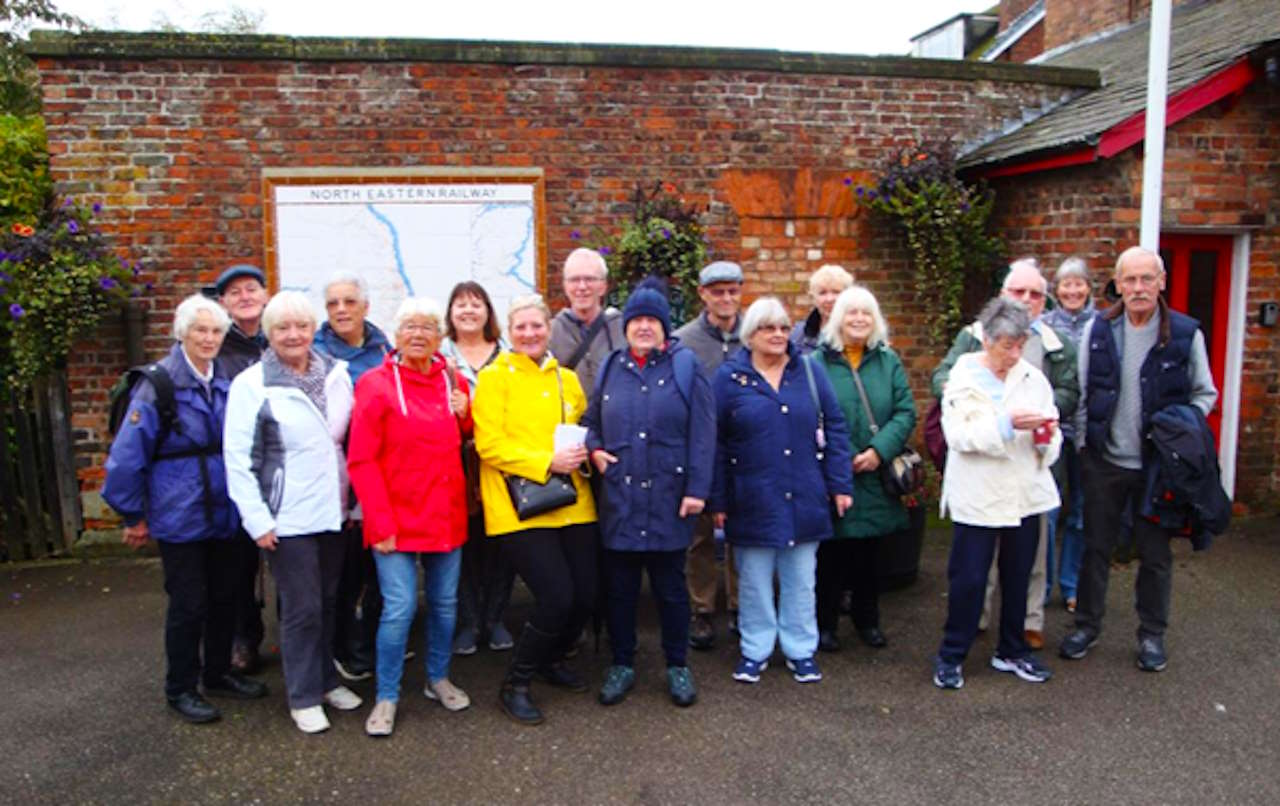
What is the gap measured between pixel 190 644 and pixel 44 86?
449 centimetres

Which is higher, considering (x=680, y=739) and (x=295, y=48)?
(x=295, y=48)

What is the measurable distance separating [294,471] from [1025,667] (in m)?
3.43

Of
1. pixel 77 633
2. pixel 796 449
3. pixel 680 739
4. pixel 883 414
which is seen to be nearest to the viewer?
pixel 680 739

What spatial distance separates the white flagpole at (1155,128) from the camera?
607 centimetres

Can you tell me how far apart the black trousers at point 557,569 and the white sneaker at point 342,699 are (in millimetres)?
892

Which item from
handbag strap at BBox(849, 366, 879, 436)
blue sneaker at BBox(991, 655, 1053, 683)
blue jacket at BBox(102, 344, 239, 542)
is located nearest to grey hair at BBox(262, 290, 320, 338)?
blue jacket at BBox(102, 344, 239, 542)

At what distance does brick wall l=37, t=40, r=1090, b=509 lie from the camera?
6.71 metres

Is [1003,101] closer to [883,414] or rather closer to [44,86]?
[883,414]

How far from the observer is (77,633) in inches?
211

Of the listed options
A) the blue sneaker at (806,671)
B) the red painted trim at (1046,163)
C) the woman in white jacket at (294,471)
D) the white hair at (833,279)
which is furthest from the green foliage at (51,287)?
the red painted trim at (1046,163)

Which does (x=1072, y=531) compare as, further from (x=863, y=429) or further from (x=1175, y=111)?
(x=1175, y=111)

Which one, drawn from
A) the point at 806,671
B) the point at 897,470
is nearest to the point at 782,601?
the point at 806,671

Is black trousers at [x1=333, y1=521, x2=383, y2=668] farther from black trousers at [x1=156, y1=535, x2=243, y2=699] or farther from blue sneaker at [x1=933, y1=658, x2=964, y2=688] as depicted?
blue sneaker at [x1=933, y1=658, x2=964, y2=688]

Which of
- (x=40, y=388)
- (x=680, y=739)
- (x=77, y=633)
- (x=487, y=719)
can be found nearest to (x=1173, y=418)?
(x=680, y=739)
